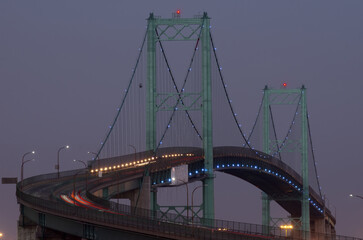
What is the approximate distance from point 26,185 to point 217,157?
30216mm

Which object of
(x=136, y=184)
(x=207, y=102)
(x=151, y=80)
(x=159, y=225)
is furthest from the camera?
(x=207, y=102)

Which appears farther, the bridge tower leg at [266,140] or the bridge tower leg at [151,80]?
the bridge tower leg at [266,140]

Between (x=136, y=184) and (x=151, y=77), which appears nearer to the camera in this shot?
(x=136, y=184)

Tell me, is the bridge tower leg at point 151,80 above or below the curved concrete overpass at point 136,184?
above

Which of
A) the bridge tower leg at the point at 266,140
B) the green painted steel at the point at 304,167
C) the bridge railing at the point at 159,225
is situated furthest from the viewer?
the bridge tower leg at the point at 266,140

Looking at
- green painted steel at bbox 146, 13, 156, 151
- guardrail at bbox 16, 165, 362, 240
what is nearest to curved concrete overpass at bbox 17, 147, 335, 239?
guardrail at bbox 16, 165, 362, 240

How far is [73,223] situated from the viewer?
66.1m

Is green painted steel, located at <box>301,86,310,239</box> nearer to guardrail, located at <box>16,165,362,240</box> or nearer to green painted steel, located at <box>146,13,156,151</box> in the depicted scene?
green painted steel, located at <box>146,13,156,151</box>

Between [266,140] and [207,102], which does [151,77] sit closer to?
[207,102]

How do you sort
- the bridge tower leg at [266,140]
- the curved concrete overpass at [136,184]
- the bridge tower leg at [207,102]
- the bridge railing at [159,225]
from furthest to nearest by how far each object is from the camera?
the bridge tower leg at [266,140]
the bridge tower leg at [207,102]
the curved concrete overpass at [136,184]
the bridge railing at [159,225]

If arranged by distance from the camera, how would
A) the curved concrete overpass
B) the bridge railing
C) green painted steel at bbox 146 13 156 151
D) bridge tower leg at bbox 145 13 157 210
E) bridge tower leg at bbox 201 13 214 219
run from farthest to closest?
bridge tower leg at bbox 201 13 214 219
green painted steel at bbox 146 13 156 151
bridge tower leg at bbox 145 13 157 210
the curved concrete overpass
the bridge railing

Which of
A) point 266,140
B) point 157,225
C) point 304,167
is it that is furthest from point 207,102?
point 266,140

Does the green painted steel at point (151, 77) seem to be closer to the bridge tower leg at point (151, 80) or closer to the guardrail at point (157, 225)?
the bridge tower leg at point (151, 80)

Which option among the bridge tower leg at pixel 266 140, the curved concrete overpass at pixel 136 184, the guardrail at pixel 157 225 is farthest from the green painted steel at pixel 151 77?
the bridge tower leg at pixel 266 140
